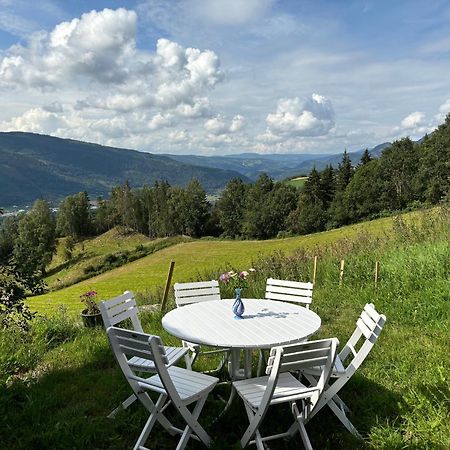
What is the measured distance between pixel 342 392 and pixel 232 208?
243ft

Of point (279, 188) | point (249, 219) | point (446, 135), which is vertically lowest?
point (249, 219)

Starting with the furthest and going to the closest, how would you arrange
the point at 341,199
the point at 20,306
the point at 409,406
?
the point at 341,199 → the point at 20,306 → the point at 409,406

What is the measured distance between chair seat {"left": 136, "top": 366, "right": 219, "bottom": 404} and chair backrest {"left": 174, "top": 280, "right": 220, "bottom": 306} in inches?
65.8

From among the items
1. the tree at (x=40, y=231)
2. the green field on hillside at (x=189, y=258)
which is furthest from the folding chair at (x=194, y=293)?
the tree at (x=40, y=231)

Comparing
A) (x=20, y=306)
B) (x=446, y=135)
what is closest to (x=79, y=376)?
(x=20, y=306)

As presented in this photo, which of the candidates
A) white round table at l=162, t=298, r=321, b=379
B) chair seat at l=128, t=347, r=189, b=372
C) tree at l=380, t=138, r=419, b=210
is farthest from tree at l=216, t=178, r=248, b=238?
chair seat at l=128, t=347, r=189, b=372

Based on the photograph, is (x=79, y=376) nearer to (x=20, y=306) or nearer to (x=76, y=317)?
(x=20, y=306)

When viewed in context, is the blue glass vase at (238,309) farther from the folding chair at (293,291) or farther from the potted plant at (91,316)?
the potted plant at (91,316)

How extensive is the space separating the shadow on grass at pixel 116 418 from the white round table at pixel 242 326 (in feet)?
1.86

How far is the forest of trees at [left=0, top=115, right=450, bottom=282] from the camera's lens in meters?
55.1

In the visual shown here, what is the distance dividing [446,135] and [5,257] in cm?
5565

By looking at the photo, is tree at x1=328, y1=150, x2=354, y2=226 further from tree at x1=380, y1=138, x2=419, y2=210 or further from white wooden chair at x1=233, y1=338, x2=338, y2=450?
white wooden chair at x1=233, y1=338, x2=338, y2=450

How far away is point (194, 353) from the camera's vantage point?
4926mm

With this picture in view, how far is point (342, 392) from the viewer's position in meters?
4.52
